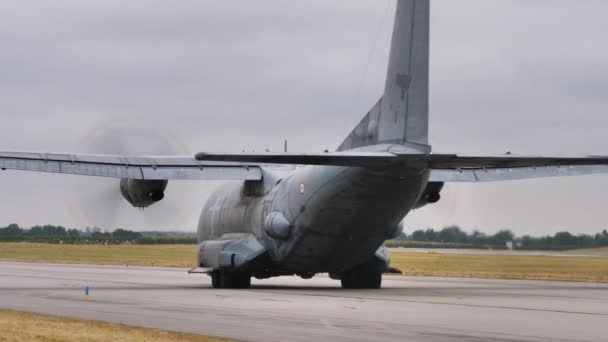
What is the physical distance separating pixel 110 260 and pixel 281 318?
50670 millimetres

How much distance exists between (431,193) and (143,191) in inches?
402

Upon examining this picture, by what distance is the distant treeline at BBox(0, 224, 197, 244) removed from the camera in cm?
9688

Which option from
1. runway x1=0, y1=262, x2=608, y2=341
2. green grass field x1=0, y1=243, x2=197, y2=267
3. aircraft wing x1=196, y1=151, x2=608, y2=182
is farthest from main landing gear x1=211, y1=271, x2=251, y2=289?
green grass field x1=0, y1=243, x2=197, y2=267

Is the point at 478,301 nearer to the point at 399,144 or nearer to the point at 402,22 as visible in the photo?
the point at 399,144

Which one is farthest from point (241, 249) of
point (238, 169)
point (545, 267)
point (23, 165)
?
point (545, 267)

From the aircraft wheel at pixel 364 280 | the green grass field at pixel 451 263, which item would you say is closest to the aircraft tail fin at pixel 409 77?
the aircraft wheel at pixel 364 280

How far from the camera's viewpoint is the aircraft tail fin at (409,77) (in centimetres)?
2862

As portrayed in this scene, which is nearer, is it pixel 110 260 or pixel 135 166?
pixel 135 166

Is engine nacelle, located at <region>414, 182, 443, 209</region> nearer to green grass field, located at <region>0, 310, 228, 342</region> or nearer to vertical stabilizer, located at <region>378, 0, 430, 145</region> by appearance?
vertical stabilizer, located at <region>378, 0, 430, 145</region>

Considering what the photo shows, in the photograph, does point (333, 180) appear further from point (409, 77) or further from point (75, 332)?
point (75, 332)

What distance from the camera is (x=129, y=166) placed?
35.4 metres

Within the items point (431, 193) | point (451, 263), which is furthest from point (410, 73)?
point (451, 263)

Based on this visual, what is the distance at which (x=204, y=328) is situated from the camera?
808 inches

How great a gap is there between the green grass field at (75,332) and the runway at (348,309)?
0.72 m
